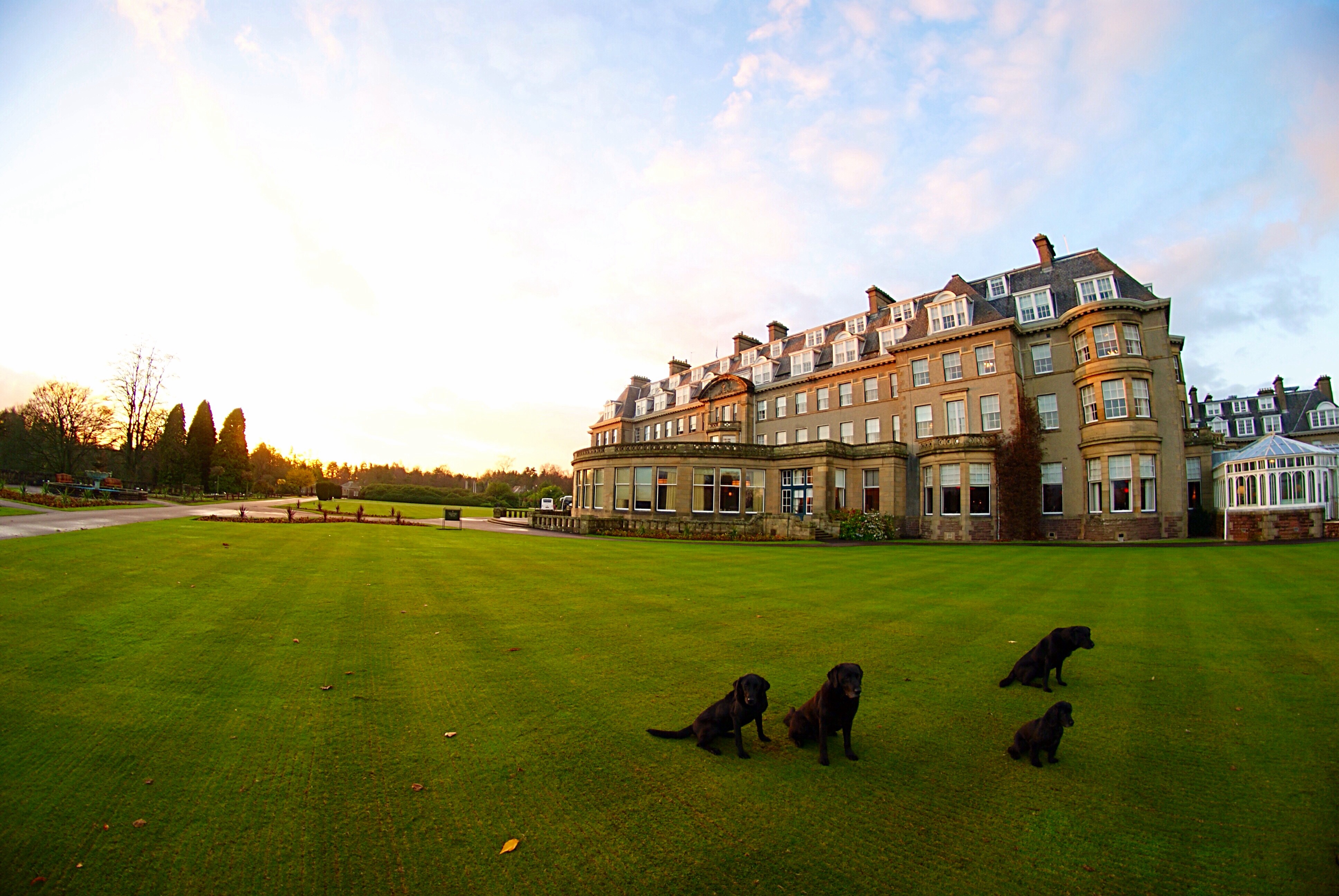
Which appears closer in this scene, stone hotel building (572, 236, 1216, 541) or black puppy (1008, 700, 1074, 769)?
black puppy (1008, 700, 1074, 769)

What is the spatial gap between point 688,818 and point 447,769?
178 cm

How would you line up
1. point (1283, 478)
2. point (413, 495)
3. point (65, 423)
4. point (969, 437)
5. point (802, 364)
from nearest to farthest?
point (1283, 478), point (969, 437), point (802, 364), point (65, 423), point (413, 495)

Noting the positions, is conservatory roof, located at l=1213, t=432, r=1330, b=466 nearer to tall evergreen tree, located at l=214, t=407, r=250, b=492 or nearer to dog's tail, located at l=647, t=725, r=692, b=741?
→ dog's tail, located at l=647, t=725, r=692, b=741

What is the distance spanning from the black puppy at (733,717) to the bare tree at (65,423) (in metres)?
74.6

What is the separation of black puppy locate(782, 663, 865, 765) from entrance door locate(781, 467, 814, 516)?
31.2m

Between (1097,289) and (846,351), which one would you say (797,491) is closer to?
(846,351)

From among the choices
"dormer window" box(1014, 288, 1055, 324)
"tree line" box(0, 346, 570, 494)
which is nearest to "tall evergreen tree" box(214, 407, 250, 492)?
"tree line" box(0, 346, 570, 494)

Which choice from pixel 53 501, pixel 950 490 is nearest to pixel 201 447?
pixel 53 501

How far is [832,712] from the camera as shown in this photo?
14.8 feet

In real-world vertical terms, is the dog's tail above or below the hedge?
below

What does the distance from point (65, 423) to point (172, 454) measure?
9088 millimetres

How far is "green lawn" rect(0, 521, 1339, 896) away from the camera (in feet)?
10.3

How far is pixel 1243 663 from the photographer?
22.2ft

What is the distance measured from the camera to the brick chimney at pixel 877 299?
44.3 metres
